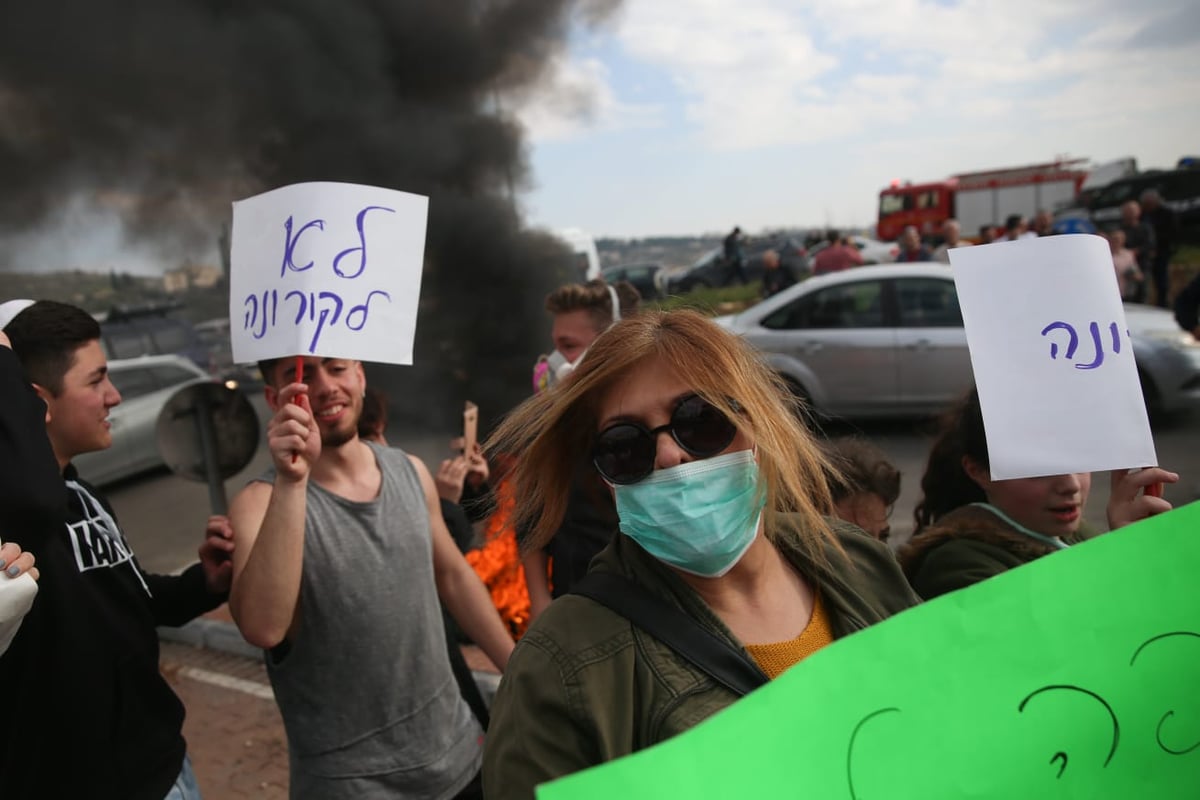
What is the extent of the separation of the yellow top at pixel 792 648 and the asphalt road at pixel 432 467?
4358 millimetres

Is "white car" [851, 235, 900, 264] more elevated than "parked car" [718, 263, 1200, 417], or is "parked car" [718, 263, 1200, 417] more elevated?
"white car" [851, 235, 900, 264]

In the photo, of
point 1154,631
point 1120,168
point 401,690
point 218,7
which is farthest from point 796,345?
point 1120,168

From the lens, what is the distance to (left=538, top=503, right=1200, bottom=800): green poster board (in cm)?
96

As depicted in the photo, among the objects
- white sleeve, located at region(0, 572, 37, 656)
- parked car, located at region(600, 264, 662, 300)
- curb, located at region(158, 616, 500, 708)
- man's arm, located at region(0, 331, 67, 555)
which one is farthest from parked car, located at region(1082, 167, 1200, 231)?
white sleeve, located at region(0, 572, 37, 656)

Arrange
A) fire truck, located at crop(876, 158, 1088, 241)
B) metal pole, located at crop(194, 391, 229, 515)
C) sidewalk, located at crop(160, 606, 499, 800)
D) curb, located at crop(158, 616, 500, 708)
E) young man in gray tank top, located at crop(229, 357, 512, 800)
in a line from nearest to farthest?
young man in gray tank top, located at crop(229, 357, 512, 800) < sidewalk, located at crop(160, 606, 499, 800) < metal pole, located at crop(194, 391, 229, 515) < curb, located at crop(158, 616, 500, 708) < fire truck, located at crop(876, 158, 1088, 241)

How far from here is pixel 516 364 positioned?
1144cm

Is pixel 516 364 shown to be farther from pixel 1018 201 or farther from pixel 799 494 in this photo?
pixel 1018 201

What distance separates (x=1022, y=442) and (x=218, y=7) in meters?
12.0

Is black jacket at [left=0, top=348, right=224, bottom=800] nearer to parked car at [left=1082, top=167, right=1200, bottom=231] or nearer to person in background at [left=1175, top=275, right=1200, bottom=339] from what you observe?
person in background at [left=1175, top=275, right=1200, bottom=339]

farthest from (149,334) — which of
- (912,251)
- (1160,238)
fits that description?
(1160,238)

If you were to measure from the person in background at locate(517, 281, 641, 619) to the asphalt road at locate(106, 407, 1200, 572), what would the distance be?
8.97 feet

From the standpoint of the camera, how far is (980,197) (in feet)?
88.2

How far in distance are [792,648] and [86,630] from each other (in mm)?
1446

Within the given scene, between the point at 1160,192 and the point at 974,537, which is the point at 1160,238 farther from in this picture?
the point at 974,537
